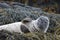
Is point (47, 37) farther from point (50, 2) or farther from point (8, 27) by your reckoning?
point (50, 2)

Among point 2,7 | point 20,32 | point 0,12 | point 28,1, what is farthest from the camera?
point 28,1

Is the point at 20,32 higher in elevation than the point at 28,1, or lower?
higher

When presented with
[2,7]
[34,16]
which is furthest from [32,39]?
[2,7]

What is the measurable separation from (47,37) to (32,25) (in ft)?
1.73

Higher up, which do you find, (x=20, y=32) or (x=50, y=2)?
(x=20, y=32)

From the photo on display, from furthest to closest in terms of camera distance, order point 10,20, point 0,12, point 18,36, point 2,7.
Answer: point 2,7 → point 0,12 → point 10,20 → point 18,36

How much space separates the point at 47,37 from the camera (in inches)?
290

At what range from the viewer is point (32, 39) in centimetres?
707

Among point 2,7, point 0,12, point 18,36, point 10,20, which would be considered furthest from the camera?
point 2,7

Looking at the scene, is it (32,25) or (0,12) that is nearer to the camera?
(32,25)

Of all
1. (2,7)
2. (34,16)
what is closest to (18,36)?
(34,16)

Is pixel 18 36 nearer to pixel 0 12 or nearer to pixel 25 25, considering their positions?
pixel 25 25

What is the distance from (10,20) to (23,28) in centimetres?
211

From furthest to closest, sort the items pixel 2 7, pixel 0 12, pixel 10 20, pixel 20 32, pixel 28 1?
pixel 28 1 < pixel 2 7 < pixel 0 12 < pixel 10 20 < pixel 20 32
